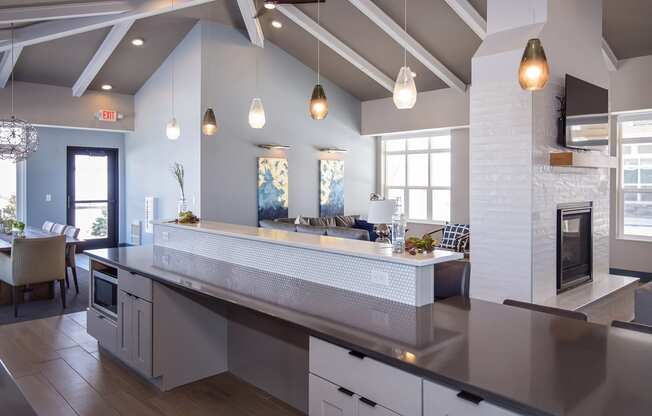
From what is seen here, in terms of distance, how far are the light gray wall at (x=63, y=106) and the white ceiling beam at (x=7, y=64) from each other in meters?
0.40

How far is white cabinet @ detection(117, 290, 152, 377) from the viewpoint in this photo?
137 inches

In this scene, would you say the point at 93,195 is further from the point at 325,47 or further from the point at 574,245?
the point at 574,245

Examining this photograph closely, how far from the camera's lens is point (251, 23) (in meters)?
7.88

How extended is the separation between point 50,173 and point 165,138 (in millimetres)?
2622

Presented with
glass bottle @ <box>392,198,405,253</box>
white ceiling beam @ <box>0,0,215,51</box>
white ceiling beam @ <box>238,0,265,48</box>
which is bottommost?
glass bottle @ <box>392,198,405,253</box>

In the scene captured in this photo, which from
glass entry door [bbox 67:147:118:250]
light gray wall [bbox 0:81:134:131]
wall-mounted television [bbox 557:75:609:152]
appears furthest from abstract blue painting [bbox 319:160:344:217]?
wall-mounted television [bbox 557:75:609:152]

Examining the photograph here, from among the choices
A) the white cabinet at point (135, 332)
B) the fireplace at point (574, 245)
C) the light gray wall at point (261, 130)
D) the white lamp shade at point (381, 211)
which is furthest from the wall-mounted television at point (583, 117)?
the light gray wall at point (261, 130)

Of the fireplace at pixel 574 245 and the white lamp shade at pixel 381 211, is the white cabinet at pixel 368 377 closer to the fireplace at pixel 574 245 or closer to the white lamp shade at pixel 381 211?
the white lamp shade at pixel 381 211

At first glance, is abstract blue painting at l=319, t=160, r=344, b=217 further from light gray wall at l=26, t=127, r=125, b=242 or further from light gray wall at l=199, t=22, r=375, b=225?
light gray wall at l=26, t=127, r=125, b=242

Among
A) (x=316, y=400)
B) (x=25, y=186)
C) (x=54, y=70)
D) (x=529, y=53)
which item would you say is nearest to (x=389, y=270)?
(x=316, y=400)

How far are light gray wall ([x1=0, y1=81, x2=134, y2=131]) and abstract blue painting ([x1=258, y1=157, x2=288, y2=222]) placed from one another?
3188 millimetres

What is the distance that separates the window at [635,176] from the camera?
770 centimetres

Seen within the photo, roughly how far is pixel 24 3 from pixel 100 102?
407 cm

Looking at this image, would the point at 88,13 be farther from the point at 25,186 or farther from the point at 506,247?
the point at 506,247
